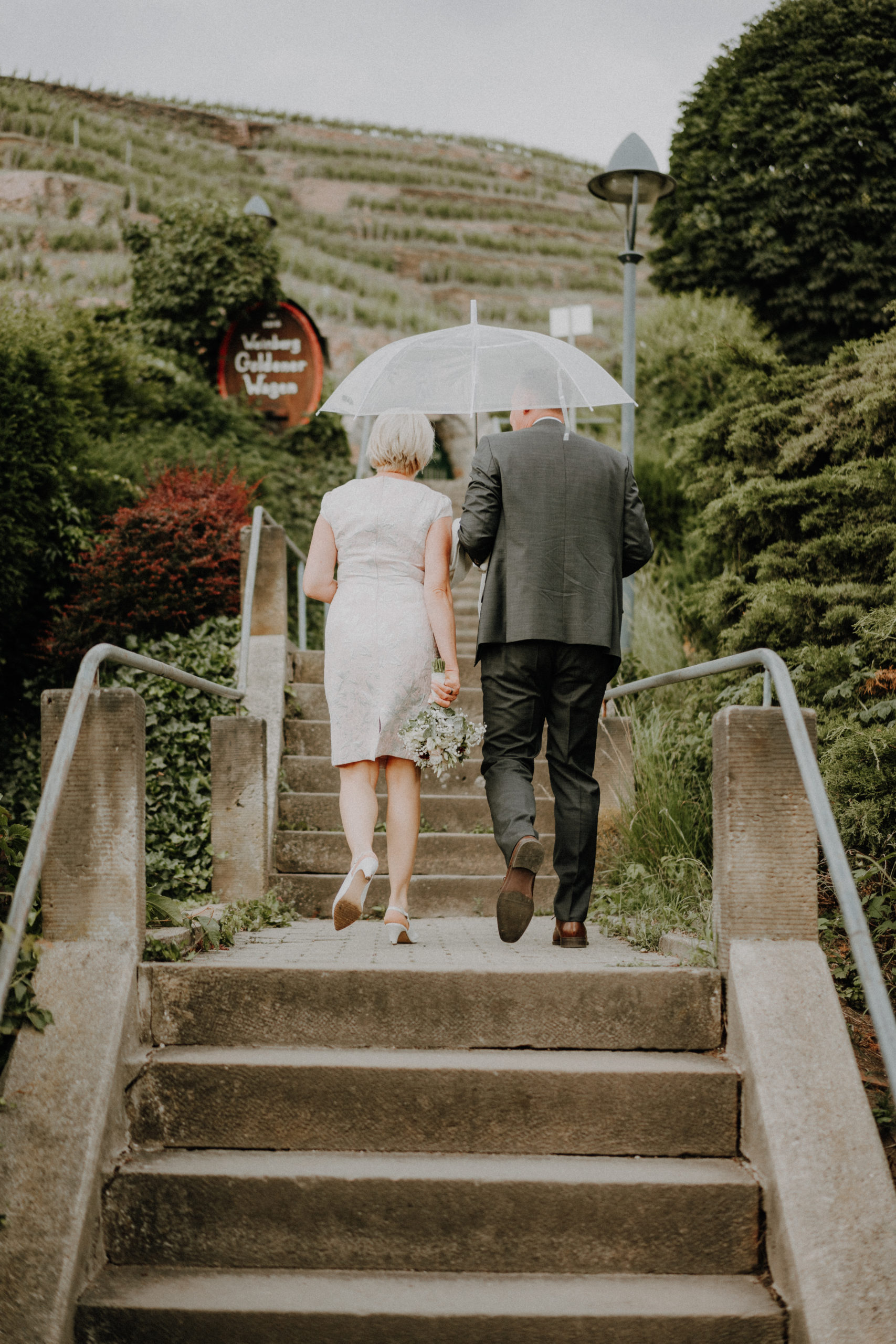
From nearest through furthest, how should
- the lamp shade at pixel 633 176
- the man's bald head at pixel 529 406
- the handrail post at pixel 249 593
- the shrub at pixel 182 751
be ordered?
the man's bald head at pixel 529 406 < the shrub at pixel 182 751 < the handrail post at pixel 249 593 < the lamp shade at pixel 633 176

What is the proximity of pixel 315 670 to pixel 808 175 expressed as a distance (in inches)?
256

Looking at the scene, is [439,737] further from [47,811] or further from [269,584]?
[269,584]

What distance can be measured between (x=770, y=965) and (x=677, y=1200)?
658 millimetres

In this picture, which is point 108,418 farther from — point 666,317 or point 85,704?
point 85,704

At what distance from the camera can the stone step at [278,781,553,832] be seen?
5.08 meters

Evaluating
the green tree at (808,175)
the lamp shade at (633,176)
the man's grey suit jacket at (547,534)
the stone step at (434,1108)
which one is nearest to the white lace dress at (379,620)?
the man's grey suit jacket at (547,534)

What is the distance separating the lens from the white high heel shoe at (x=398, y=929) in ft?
11.7

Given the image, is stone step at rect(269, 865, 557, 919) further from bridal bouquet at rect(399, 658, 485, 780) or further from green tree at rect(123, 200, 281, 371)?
green tree at rect(123, 200, 281, 371)

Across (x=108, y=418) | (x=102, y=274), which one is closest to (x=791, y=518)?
(x=108, y=418)

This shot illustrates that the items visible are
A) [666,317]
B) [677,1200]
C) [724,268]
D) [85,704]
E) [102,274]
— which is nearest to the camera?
[677,1200]

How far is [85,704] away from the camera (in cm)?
277

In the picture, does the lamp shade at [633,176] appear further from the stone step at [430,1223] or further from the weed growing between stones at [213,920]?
the stone step at [430,1223]

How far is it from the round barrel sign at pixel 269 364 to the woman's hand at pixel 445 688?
9.02 metres

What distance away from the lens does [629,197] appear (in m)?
6.52
